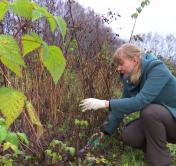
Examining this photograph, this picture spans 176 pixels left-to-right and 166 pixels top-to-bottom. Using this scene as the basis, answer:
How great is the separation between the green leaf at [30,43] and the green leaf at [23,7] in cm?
7

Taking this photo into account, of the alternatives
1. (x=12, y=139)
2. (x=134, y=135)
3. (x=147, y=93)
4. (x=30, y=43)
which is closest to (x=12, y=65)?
(x=30, y=43)

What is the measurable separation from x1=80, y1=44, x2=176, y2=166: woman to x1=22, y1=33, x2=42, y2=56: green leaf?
2808 millimetres

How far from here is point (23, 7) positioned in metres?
0.94

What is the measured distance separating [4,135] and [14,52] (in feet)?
1.66

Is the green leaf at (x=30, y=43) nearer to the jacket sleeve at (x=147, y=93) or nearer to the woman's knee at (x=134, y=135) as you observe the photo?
the jacket sleeve at (x=147, y=93)

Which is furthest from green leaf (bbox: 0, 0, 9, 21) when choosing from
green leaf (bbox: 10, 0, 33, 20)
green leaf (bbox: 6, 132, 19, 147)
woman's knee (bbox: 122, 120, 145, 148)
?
woman's knee (bbox: 122, 120, 145, 148)

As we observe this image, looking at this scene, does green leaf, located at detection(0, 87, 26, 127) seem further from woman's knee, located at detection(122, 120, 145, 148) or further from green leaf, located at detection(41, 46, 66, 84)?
woman's knee, located at detection(122, 120, 145, 148)

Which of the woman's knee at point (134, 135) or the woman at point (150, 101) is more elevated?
the woman at point (150, 101)

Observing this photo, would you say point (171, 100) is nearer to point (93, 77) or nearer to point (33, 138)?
point (93, 77)

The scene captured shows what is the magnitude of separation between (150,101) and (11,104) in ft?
9.66

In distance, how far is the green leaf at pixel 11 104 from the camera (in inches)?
36.9

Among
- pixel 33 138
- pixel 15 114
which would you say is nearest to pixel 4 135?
pixel 15 114

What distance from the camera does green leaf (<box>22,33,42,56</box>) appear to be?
99 cm

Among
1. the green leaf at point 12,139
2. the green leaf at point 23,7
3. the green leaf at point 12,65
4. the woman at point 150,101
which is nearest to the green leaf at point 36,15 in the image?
the green leaf at point 23,7
